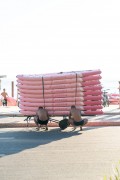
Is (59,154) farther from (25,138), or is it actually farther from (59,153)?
(25,138)

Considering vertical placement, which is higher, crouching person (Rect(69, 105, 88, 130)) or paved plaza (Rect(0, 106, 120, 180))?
crouching person (Rect(69, 105, 88, 130))

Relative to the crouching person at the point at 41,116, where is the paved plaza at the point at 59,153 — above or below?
below

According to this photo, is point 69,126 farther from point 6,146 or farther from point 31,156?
point 31,156

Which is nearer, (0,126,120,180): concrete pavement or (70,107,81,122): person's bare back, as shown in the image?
(0,126,120,180): concrete pavement

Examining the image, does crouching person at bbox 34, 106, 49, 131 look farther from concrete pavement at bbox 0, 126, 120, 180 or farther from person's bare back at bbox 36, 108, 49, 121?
concrete pavement at bbox 0, 126, 120, 180

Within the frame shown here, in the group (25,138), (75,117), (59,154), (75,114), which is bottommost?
(59,154)

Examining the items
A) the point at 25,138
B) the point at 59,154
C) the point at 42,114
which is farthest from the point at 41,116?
the point at 59,154

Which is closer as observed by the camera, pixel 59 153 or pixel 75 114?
pixel 59 153

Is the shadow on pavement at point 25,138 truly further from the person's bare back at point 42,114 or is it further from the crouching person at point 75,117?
the person's bare back at point 42,114

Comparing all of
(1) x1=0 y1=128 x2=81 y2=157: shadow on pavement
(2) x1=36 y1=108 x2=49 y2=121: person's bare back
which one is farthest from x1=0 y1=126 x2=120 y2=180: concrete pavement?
(2) x1=36 y1=108 x2=49 y2=121: person's bare back

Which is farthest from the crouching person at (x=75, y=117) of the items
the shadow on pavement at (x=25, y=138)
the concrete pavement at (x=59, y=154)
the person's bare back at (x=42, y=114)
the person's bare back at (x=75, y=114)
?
the person's bare back at (x=42, y=114)

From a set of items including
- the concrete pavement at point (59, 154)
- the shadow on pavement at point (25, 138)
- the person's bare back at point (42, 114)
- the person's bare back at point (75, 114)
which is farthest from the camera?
the person's bare back at point (42, 114)

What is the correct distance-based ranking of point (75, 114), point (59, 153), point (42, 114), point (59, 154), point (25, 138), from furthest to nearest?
point (42, 114), point (75, 114), point (25, 138), point (59, 153), point (59, 154)

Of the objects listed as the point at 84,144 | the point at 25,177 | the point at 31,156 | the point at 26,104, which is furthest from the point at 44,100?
the point at 25,177
